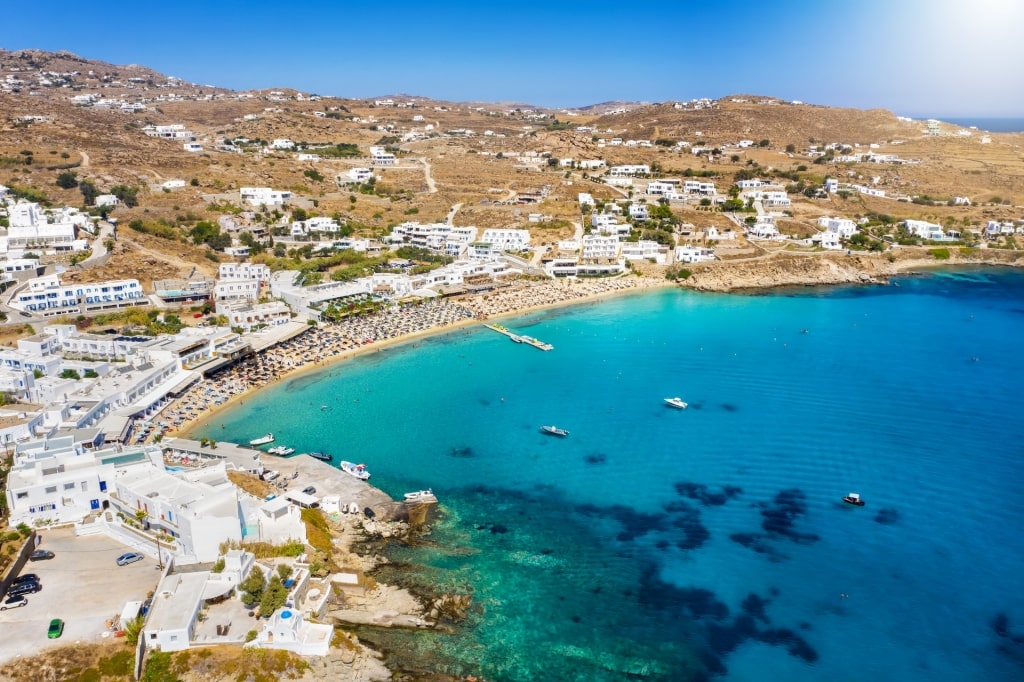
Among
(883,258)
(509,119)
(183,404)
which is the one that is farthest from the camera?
(509,119)

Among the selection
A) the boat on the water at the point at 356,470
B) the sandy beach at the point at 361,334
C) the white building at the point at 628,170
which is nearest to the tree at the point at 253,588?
the boat on the water at the point at 356,470

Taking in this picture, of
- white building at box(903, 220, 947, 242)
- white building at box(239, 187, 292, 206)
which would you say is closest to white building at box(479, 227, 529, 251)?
white building at box(239, 187, 292, 206)

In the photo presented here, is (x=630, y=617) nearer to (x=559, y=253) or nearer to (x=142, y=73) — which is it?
(x=559, y=253)

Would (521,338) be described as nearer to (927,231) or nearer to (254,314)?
(254,314)

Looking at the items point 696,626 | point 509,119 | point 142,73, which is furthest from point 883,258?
point 142,73

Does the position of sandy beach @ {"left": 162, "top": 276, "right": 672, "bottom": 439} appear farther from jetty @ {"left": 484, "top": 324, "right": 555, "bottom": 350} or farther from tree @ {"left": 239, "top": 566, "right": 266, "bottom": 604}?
tree @ {"left": 239, "top": 566, "right": 266, "bottom": 604}

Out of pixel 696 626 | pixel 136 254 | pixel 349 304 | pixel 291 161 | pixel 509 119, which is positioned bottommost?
pixel 696 626

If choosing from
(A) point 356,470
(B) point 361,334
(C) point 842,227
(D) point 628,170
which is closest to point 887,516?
(A) point 356,470
